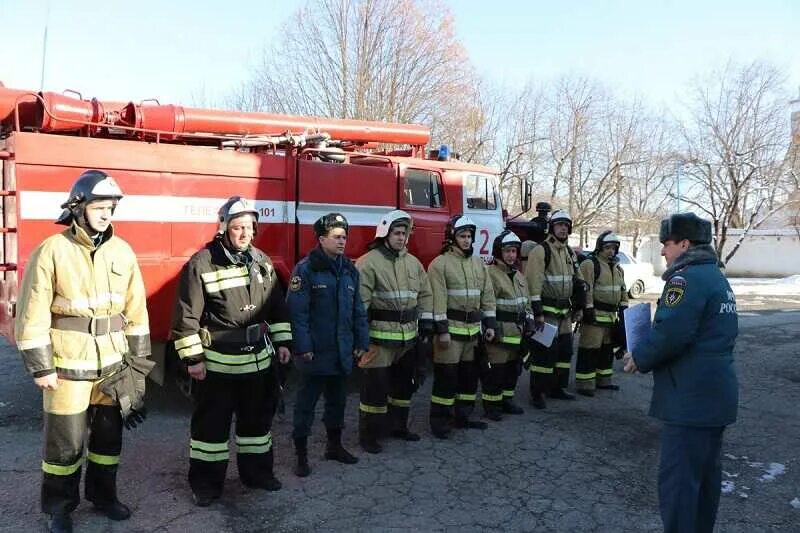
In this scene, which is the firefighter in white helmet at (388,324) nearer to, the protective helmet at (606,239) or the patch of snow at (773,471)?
the patch of snow at (773,471)

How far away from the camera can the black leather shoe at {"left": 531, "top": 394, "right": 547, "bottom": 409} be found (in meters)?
6.36

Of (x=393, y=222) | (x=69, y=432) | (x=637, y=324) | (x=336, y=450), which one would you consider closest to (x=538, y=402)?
(x=336, y=450)

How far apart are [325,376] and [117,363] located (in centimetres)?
151

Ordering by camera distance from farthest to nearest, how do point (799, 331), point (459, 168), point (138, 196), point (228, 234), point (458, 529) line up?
point (799, 331) → point (459, 168) → point (138, 196) → point (228, 234) → point (458, 529)

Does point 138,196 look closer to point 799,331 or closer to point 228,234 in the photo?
point 228,234

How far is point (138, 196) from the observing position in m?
5.45

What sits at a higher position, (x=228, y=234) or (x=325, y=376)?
(x=228, y=234)

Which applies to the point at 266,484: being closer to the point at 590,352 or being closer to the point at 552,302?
the point at 552,302

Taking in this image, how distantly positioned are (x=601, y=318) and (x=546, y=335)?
91cm

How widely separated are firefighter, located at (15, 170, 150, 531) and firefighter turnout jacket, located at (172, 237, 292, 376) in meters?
0.35

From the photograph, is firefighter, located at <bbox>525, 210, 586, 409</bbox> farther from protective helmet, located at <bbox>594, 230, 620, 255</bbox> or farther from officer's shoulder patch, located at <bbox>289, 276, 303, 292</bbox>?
officer's shoulder patch, located at <bbox>289, 276, 303, 292</bbox>

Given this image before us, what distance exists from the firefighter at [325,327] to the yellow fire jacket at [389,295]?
26 cm

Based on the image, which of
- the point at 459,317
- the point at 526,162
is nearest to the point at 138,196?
the point at 459,317

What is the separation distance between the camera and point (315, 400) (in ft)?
15.0
